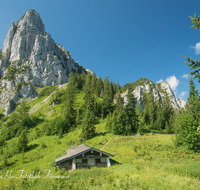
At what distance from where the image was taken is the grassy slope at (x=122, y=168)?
9625 millimetres

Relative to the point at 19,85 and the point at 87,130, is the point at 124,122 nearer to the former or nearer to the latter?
the point at 87,130

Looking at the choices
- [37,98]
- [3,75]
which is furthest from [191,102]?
[3,75]

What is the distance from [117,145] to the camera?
2991cm

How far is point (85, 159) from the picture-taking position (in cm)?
2030

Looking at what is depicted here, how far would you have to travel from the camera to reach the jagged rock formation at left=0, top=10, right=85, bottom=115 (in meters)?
112

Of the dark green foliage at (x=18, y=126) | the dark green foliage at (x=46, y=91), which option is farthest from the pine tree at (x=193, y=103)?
the dark green foliage at (x=46, y=91)

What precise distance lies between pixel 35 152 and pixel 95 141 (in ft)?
58.5

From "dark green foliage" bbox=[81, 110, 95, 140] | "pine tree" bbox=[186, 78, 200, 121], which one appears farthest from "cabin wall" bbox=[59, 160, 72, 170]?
"pine tree" bbox=[186, 78, 200, 121]

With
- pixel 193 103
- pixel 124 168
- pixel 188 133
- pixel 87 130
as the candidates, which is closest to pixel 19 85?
pixel 87 130

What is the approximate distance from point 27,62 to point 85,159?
145 metres

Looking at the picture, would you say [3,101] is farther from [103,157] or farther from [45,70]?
[103,157]

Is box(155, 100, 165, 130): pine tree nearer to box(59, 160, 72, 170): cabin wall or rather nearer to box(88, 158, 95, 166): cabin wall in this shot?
box(88, 158, 95, 166): cabin wall

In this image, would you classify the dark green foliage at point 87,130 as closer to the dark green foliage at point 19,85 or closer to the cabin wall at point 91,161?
the cabin wall at point 91,161

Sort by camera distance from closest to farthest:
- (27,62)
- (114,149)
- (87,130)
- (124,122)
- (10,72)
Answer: (114,149), (87,130), (124,122), (10,72), (27,62)
